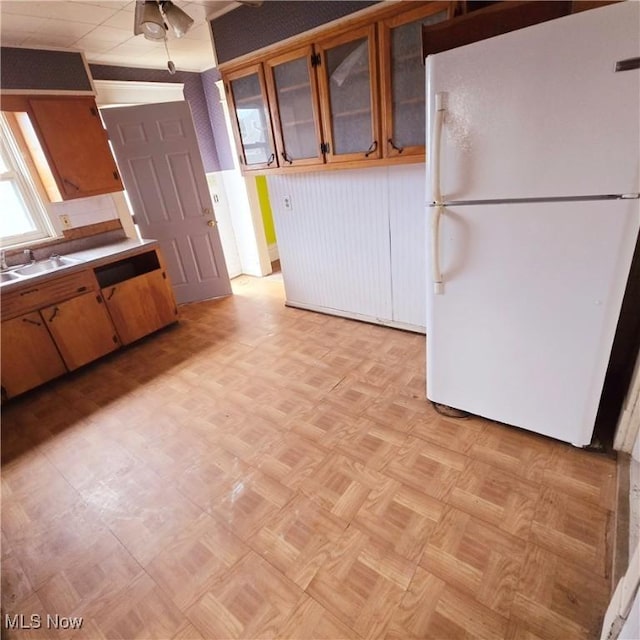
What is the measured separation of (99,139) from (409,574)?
3.71 metres

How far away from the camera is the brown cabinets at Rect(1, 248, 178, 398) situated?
8.05ft

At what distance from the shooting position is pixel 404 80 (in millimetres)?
2088

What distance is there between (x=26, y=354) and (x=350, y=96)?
2.82 meters

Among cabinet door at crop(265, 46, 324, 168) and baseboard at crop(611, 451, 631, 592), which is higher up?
cabinet door at crop(265, 46, 324, 168)

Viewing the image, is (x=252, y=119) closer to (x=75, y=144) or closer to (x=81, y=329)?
(x=75, y=144)

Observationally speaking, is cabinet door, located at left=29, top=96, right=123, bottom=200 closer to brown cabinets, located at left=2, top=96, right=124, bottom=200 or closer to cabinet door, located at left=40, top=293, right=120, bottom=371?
brown cabinets, located at left=2, top=96, right=124, bottom=200

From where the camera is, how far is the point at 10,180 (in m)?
2.86

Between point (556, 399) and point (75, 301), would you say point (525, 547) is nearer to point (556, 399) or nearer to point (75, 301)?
point (556, 399)

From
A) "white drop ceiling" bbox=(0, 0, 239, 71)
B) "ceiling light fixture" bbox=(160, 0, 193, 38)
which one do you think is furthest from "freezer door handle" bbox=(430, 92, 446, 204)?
"white drop ceiling" bbox=(0, 0, 239, 71)

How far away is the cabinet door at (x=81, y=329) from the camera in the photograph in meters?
2.63

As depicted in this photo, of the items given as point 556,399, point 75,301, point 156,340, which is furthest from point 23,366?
point 556,399

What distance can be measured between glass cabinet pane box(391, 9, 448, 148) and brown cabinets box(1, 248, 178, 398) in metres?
2.27

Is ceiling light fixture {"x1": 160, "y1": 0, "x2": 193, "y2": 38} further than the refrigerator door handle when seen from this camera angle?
Yes

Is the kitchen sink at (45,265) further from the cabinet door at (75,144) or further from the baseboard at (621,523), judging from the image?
the baseboard at (621,523)
